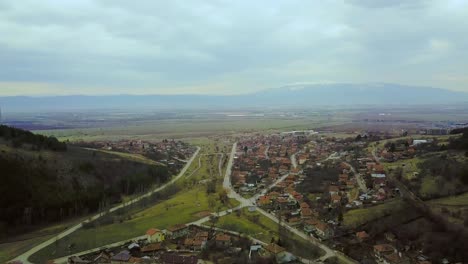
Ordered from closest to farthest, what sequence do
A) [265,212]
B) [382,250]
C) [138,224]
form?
[382,250] < [138,224] < [265,212]

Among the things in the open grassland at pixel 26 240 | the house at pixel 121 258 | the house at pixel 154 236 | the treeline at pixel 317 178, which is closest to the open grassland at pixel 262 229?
the house at pixel 154 236

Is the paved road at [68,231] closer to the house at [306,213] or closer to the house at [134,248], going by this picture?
the house at [134,248]

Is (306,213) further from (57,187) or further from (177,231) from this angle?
(57,187)

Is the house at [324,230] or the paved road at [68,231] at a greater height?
the house at [324,230]

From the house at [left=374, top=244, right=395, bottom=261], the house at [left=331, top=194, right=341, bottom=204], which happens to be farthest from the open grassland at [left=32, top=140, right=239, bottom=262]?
the house at [left=374, top=244, right=395, bottom=261]

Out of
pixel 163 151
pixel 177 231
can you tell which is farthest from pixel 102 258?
pixel 163 151
